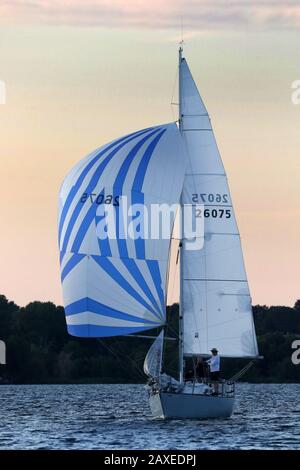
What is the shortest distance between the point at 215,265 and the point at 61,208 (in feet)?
16.5

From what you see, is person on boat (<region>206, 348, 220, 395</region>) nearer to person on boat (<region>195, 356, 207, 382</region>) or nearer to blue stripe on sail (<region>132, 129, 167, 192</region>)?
person on boat (<region>195, 356, 207, 382</region>)

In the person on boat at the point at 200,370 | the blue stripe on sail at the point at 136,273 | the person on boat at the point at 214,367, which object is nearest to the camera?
the blue stripe on sail at the point at 136,273

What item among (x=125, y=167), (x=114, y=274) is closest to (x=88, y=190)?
(x=125, y=167)

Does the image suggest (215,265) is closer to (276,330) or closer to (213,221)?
(213,221)

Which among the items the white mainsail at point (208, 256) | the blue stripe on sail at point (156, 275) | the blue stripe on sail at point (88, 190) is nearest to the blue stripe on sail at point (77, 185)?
the blue stripe on sail at point (88, 190)

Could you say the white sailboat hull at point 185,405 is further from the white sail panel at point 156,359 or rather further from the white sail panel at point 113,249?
the white sail panel at point 113,249

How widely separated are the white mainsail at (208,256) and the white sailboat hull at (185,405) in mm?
1899

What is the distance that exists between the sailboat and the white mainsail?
29 mm

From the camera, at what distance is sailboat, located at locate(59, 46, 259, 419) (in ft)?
156

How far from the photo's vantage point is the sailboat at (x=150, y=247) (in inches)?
1871

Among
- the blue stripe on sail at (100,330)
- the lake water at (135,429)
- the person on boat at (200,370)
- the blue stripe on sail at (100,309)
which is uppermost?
the blue stripe on sail at (100,309)

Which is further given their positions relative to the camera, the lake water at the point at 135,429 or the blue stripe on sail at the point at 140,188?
the blue stripe on sail at the point at 140,188

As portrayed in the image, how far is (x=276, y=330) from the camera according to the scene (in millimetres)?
111875

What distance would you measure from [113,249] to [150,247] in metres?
1.07
